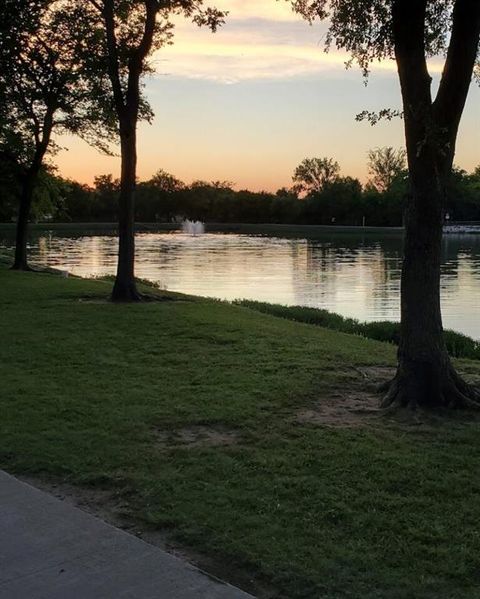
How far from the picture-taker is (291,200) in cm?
14462

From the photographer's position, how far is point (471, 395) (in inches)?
270

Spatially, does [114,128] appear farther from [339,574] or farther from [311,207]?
[311,207]

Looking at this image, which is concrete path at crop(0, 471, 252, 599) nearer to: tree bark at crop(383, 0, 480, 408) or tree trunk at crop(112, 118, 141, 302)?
tree bark at crop(383, 0, 480, 408)

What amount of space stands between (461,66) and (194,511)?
4.88m

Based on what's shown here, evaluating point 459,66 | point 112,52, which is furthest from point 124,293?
point 459,66

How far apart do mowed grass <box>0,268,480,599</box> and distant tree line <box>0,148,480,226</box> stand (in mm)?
112626

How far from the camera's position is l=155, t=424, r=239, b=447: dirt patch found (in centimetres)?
560

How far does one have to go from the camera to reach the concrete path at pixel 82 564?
3.21 metres

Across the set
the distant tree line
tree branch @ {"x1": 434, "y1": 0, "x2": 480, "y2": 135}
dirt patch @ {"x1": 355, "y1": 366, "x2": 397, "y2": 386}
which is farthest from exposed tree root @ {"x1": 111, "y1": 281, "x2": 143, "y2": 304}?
the distant tree line

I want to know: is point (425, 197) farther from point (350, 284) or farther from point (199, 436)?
point (350, 284)

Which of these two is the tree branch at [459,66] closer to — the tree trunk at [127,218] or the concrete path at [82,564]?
the concrete path at [82,564]

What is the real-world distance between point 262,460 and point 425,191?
125 inches

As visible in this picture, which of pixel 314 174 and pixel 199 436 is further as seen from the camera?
pixel 314 174

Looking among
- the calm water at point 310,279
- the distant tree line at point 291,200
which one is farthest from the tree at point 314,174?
the calm water at point 310,279
